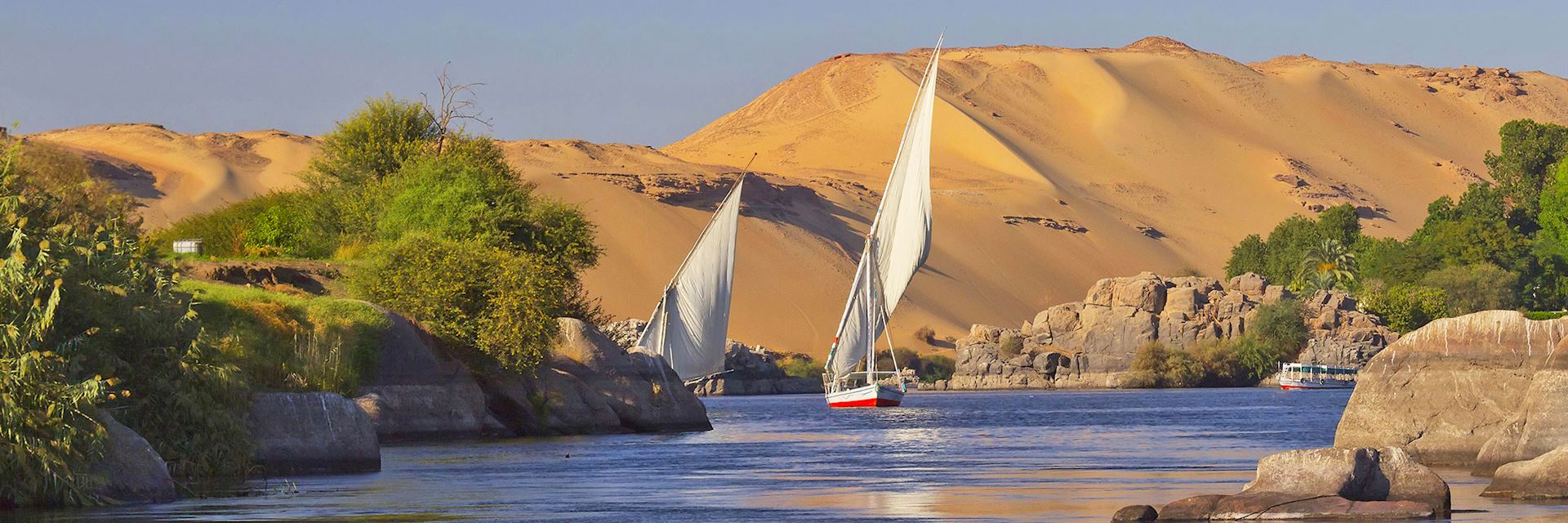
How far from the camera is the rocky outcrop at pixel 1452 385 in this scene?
90.9ft

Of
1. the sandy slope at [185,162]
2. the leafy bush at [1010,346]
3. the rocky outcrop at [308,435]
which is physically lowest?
the rocky outcrop at [308,435]

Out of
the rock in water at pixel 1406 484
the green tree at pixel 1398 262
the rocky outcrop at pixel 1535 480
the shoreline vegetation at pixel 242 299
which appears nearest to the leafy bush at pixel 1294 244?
the green tree at pixel 1398 262

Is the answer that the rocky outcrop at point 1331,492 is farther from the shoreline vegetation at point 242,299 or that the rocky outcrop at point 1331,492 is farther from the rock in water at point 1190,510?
the shoreline vegetation at point 242,299

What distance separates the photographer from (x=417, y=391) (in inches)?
1531

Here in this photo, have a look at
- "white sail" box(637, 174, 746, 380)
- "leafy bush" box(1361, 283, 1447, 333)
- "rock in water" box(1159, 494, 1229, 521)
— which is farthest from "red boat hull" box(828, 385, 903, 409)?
"rock in water" box(1159, 494, 1229, 521)

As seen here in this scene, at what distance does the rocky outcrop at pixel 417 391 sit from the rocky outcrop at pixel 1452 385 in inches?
670

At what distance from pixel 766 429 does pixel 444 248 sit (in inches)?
423

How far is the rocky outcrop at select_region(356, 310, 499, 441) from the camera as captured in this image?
→ 123 feet

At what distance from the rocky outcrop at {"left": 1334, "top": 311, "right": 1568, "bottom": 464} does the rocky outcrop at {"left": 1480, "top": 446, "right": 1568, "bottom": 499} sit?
4.70 m

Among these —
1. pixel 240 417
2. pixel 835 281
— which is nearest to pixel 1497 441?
pixel 240 417

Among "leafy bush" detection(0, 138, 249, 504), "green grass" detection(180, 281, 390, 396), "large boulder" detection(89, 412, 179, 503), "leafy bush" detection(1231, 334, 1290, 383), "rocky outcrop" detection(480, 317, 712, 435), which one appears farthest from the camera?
"leafy bush" detection(1231, 334, 1290, 383)

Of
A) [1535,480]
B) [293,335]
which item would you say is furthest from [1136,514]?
[293,335]

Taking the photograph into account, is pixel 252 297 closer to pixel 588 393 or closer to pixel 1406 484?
pixel 588 393

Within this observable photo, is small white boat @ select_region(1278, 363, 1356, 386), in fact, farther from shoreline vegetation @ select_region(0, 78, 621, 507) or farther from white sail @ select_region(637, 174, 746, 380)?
shoreline vegetation @ select_region(0, 78, 621, 507)
